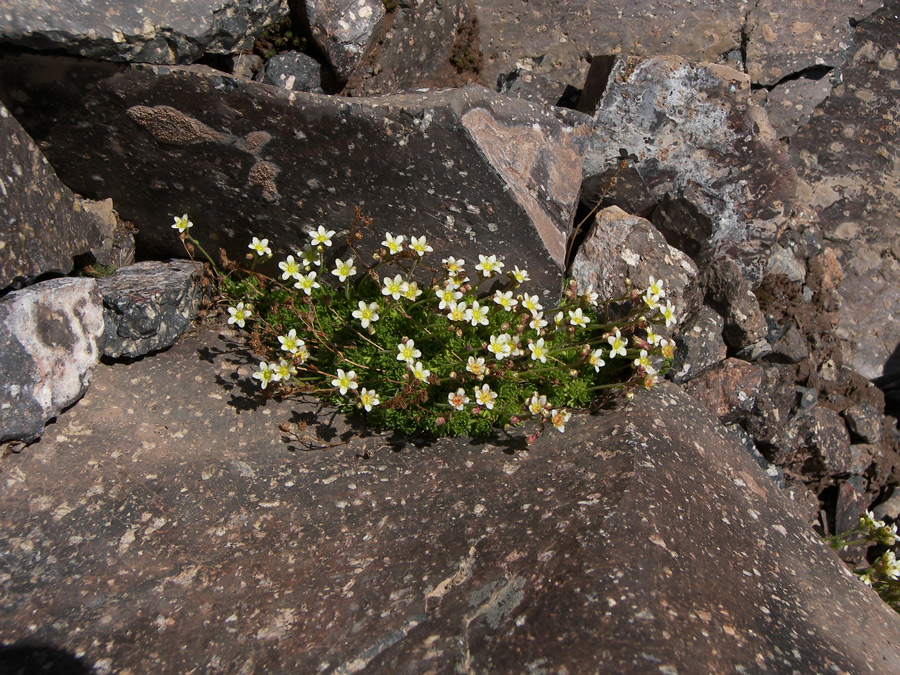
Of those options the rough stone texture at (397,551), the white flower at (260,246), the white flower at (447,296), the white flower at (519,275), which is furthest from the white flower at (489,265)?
the white flower at (260,246)

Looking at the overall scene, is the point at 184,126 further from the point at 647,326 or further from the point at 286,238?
the point at 647,326

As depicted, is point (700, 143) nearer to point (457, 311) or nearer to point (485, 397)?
point (457, 311)

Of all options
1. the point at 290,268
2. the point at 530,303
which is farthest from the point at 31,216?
the point at 530,303

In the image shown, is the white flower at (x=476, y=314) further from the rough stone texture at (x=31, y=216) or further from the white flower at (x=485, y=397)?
the rough stone texture at (x=31, y=216)

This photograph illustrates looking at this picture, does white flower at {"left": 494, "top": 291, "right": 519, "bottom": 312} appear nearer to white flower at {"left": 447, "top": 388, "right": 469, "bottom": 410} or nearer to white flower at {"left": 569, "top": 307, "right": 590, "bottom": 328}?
white flower at {"left": 569, "top": 307, "right": 590, "bottom": 328}

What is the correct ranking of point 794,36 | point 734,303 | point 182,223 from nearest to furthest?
point 182,223 < point 734,303 < point 794,36

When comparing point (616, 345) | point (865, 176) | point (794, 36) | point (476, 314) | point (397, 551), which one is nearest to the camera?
point (397, 551)

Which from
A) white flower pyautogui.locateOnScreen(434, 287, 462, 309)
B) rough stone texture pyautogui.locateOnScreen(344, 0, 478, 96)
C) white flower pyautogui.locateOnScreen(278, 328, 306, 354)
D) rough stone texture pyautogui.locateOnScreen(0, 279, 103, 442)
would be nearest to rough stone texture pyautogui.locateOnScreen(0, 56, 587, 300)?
white flower pyautogui.locateOnScreen(434, 287, 462, 309)
